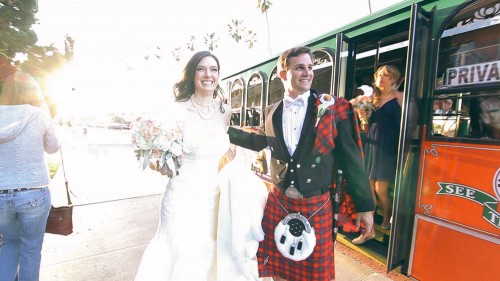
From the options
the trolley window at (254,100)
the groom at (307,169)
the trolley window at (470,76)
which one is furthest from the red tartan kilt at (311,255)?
the trolley window at (254,100)

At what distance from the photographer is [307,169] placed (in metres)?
1.81

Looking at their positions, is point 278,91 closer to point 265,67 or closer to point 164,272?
point 265,67

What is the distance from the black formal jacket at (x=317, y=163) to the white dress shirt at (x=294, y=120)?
3cm

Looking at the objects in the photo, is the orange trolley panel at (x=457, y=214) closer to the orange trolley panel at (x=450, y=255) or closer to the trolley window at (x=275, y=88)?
the orange trolley panel at (x=450, y=255)

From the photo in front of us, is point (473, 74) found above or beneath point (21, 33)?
beneath

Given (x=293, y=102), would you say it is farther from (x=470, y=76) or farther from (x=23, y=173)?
(x=23, y=173)

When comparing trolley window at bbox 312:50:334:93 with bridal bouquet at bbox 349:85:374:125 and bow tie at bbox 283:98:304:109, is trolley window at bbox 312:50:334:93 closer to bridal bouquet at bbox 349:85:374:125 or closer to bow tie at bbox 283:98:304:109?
bridal bouquet at bbox 349:85:374:125

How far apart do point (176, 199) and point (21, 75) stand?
1610 mm

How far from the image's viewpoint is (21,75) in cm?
207

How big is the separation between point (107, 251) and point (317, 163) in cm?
306

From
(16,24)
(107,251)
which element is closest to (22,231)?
(107,251)

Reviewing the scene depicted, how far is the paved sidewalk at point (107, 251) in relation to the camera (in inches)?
112

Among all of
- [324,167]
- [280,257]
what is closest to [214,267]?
[280,257]

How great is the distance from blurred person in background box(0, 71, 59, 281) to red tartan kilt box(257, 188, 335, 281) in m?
1.90
